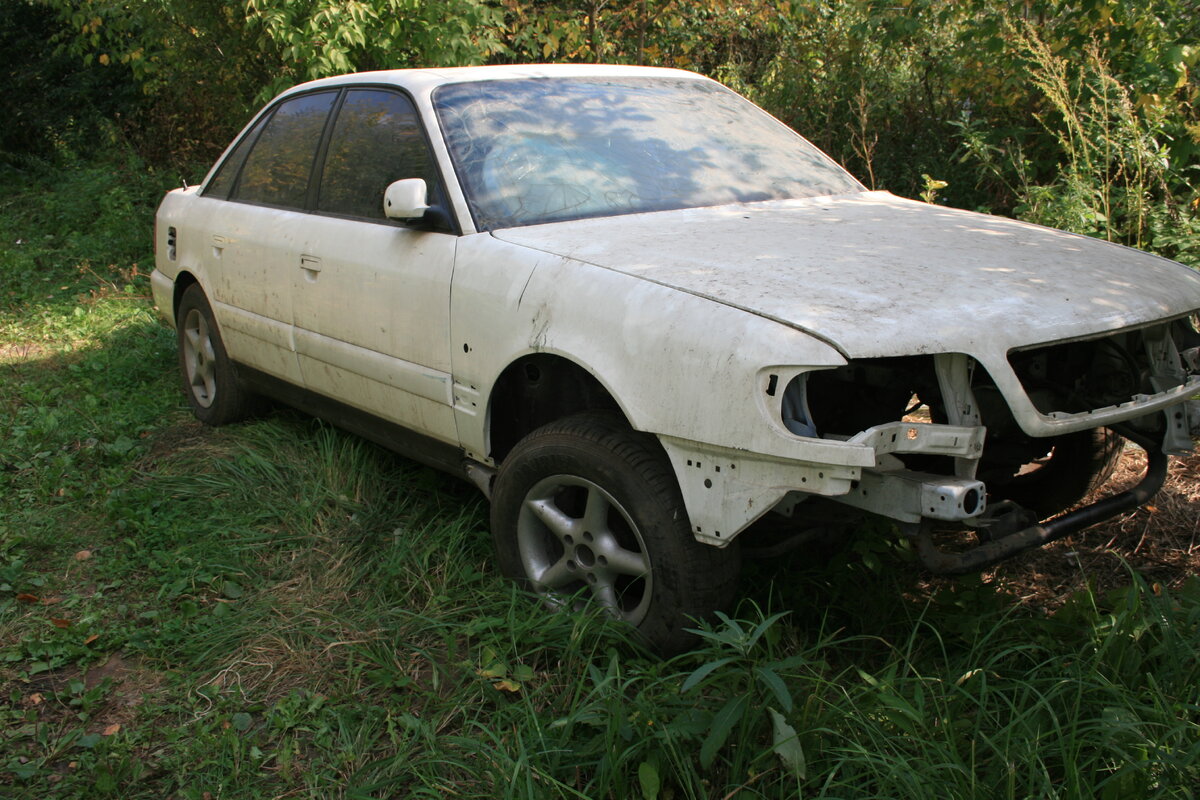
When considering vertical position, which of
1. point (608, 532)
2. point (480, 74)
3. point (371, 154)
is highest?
point (480, 74)

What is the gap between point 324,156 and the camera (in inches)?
168

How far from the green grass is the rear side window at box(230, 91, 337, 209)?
102 centimetres

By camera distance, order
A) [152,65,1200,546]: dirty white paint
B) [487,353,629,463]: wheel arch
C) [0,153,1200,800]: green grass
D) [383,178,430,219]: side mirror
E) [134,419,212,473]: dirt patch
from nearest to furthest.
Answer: [0,153,1200,800]: green grass < [152,65,1200,546]: dirty white paint < [487,353,629,463]: wheel arch < [383,178,430,219]: side mirror < [134,419,212,473]: dirt patch

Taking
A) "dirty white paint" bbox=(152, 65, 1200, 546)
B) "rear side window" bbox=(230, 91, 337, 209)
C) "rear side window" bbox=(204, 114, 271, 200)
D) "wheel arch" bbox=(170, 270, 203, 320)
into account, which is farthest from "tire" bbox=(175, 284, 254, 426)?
"dirty white paint" bbox=(152, 65, 1200, 546)

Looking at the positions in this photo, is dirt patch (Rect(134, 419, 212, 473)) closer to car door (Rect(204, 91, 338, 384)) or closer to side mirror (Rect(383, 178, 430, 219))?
car door (Rect(204, 91, 338, 384))

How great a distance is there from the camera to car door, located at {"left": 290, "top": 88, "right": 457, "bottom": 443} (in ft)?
11.5

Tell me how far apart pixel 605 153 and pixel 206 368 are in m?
2.54

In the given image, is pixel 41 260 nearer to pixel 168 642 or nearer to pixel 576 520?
pixel 168 642

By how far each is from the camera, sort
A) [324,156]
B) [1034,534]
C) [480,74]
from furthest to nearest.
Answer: [324,156]
[480,74]
[1034,534]

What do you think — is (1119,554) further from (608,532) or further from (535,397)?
(535,397)

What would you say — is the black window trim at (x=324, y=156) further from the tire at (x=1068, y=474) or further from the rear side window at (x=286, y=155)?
the tire at (x=1068, y=474)

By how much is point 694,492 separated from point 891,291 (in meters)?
0.68

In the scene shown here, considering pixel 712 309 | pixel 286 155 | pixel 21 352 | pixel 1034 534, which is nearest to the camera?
pixel 712 309

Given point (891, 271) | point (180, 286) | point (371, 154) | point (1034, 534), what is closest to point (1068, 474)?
point (1034, 534)
